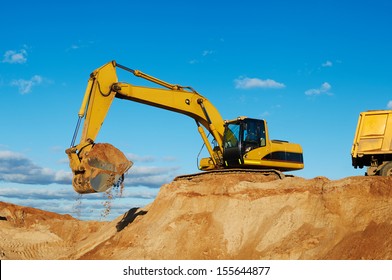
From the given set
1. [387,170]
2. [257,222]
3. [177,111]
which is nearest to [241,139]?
[177,111]

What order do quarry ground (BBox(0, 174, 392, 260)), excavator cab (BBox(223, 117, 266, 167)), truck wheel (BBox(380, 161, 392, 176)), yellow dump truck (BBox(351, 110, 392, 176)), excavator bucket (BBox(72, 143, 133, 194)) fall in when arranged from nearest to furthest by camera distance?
quarry ground (BBox(0, 174, 392, 260)) → excavator bucket (BBox(72, 143, 133, 194)) → truck wheel (BBox(380, 161, 392, 176)) → yellow dump truck (BBox(351, 110, 392, 176)) → excavator cab (BBox(223, 117, 266, 167))

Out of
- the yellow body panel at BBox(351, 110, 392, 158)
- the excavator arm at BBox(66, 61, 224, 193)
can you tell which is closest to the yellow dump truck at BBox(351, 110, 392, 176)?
the yellow body panel at BBox(351, 110, 392, 158)

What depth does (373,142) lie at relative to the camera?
20.2 m

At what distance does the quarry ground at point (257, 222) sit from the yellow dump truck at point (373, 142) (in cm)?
265

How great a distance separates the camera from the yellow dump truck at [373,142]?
1998 centimetres

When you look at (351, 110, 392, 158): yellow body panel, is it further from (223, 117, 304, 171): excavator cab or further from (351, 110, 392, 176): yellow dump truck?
(223, 117, 304, 171): excavator cab

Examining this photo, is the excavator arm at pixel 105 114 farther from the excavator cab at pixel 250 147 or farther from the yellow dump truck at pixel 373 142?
the yellow dump truck at pixel 373 142

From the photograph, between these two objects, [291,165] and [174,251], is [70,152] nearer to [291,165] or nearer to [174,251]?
[174,251]

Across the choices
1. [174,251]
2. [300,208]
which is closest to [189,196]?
[174,251]

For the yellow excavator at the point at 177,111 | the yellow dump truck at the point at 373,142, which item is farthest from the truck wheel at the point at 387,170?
the yellow excavator at the point at 177,111

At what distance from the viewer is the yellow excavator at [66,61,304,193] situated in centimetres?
1620

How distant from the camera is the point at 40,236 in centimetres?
2759

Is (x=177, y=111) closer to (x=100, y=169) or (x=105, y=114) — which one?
(x=105, y=114)

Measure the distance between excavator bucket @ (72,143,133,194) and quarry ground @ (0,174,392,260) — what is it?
3.59 metres
